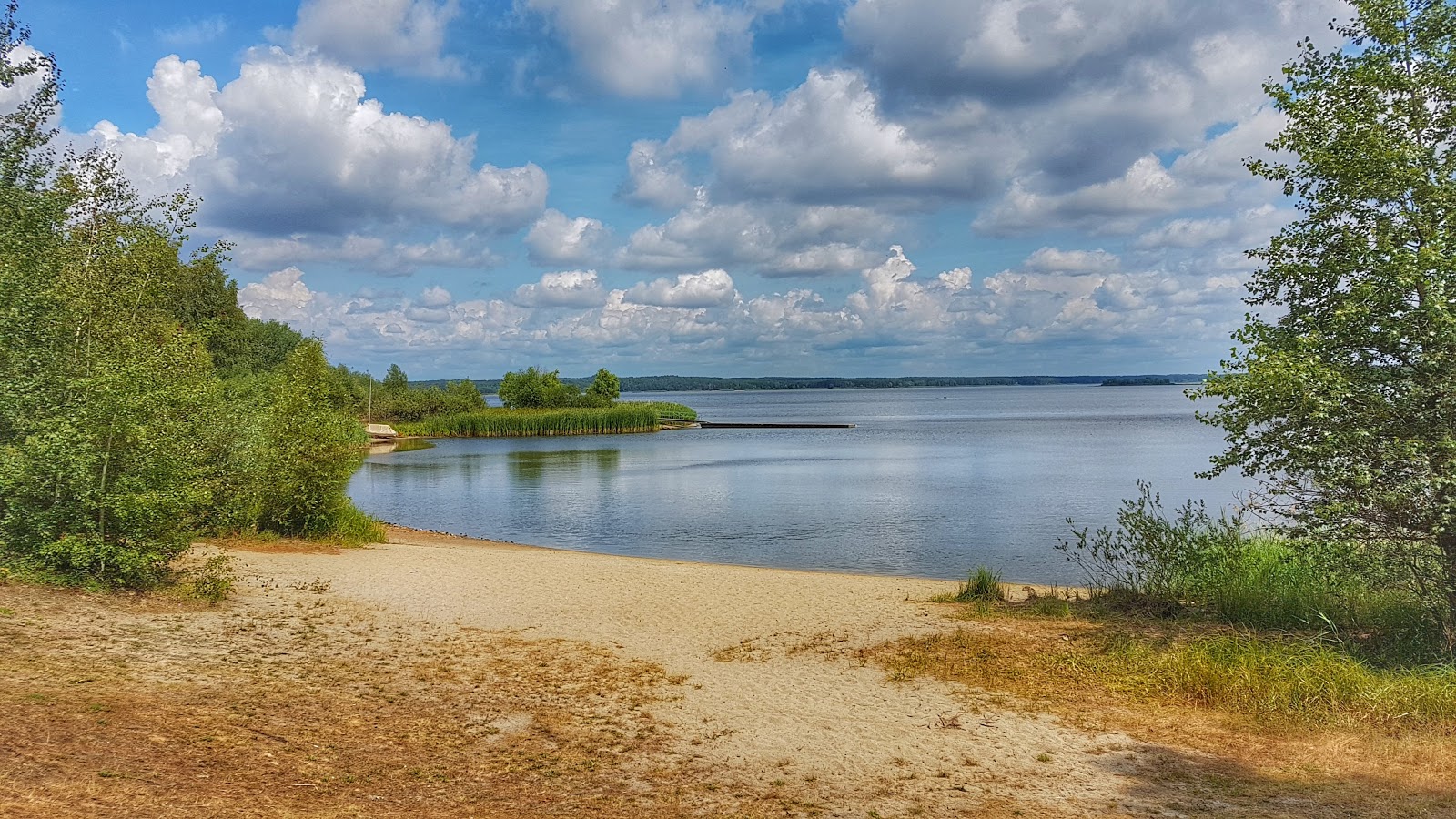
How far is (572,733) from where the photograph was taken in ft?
26.6

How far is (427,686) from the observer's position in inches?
372

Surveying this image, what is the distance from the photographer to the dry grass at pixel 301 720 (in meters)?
5.98

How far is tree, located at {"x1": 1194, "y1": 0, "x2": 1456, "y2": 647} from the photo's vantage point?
28.8ft

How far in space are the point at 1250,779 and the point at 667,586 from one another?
10.7m

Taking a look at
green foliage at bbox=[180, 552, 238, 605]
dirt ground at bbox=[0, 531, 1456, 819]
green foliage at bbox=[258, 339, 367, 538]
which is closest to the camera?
dirt ground at bbox=[0, 531, 1456, 819]

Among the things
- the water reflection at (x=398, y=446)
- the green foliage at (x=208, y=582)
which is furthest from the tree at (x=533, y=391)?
the green foliage at (x=208, y=582)

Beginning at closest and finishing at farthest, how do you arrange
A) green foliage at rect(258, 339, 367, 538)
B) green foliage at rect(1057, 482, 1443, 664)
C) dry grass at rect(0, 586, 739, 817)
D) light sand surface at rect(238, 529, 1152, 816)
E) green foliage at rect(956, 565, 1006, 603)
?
dry grass at rect(0, 586, 739, 817)
light sand surface at rect(238, 529, 1152, 816)
green foliage at rect(1057, 482, 1443, 664)
green foliage at rect(956, 565, 1006, 603)
green foliage at rect(258, 339, 367, 538)

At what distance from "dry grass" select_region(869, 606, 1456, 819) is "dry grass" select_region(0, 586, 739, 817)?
140 inches

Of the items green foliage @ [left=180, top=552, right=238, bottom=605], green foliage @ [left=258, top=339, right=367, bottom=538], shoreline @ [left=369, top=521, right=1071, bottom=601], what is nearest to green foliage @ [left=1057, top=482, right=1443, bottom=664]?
shoreline @ [left=369, top=521, right=1071, bottom=601]

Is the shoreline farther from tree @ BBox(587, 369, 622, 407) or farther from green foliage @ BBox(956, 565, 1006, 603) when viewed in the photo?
tree @ BBox(587, 369, 622, 407)

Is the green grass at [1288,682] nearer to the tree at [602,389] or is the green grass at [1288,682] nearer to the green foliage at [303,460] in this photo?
the green foliage at [303,460]

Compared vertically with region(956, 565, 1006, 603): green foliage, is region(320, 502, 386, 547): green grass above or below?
above

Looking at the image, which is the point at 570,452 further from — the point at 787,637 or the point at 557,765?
the point at 557,765

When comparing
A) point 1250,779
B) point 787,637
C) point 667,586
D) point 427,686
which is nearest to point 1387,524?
point 1250,779
